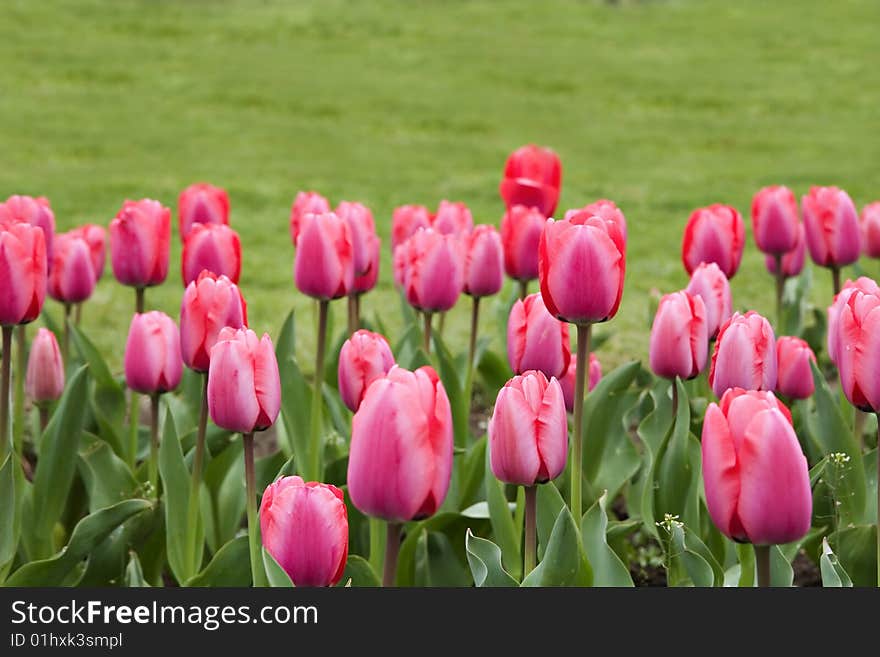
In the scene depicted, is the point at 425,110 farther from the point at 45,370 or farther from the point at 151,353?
the point at 151,353

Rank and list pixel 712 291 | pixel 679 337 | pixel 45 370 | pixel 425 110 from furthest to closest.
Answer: pixel 425 110 → pixel 45 370 → pixel 712 291 → pixel 679 337

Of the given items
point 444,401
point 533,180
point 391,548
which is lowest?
point 391,548

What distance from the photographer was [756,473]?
1770mm

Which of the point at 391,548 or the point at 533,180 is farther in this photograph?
the point at 533,180

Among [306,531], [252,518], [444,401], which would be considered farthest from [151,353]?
[444,401]

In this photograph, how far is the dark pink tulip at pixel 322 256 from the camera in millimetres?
2748

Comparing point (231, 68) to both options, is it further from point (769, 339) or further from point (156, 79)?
point (769, 339)

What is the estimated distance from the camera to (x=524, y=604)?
6.06ft

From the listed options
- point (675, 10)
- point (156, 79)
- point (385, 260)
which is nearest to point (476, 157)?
point (385, 260)

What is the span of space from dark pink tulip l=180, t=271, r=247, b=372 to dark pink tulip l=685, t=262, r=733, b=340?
967 millimetres

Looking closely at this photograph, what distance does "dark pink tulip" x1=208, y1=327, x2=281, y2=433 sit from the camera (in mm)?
2160

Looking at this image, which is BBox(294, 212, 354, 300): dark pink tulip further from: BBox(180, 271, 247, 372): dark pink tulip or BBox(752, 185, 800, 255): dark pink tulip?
BBox(752, 185, 800, 255): dark pink tulip

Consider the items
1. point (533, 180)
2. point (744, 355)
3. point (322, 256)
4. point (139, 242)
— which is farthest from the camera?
point (533, 180)

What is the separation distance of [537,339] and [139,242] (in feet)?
3.39
